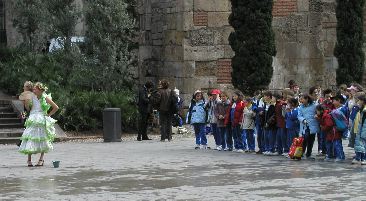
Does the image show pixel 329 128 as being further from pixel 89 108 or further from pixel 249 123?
pixel 89 108

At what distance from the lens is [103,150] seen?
23109 mm

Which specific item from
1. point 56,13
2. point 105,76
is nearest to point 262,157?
point 105,76

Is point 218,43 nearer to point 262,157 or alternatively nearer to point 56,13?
point 56,13

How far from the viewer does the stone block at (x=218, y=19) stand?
2989 cm

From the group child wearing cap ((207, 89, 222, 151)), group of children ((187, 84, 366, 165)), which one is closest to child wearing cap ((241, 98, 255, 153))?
group of children ((187, 84, 366, 165))

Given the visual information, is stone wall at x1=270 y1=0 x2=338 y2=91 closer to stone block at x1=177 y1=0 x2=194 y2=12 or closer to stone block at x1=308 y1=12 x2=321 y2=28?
stone block at x1=308 y1=12 x2=321 y2=28

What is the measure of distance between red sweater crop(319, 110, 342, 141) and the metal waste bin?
849 centimetres

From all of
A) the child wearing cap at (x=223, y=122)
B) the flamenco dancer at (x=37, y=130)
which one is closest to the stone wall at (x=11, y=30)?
the child wearing cap at (x=223, y=122)

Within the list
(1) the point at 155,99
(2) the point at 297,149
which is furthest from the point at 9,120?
(2) the point at 297,149

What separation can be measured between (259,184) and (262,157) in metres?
5.18

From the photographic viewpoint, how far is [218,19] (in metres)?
29.9

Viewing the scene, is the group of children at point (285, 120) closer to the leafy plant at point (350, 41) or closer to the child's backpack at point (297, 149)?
the child's backpack at point (297, 149)

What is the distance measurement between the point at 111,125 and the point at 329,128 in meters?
8.78

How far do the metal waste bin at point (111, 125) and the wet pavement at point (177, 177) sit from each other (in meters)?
3.82
